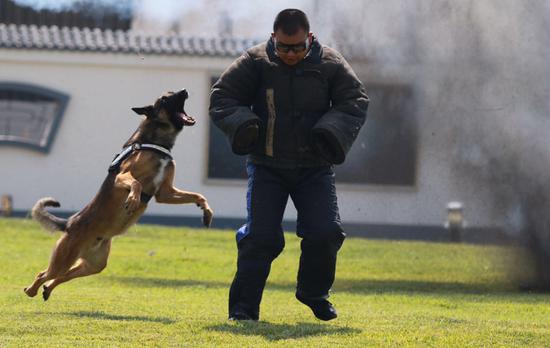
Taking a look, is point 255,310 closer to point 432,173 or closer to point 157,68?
point 432,173

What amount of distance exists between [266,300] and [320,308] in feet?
9.96

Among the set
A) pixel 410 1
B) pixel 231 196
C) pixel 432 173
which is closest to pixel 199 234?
pixel 231 196

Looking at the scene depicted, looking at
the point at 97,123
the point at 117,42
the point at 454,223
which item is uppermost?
the point at 117,42

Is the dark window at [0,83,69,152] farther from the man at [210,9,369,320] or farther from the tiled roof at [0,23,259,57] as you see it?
the man at [210,9,369,320]

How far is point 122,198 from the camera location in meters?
10.3

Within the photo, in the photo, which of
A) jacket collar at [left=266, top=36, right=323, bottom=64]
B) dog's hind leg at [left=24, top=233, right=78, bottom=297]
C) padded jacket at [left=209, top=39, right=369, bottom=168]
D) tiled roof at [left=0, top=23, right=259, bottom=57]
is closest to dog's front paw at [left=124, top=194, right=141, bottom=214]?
dog's hind leg at [left=24, top=233, right=78, bottom=297]

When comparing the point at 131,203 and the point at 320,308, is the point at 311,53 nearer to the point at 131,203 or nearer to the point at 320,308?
the point at 320,308

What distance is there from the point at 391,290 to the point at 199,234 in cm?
847

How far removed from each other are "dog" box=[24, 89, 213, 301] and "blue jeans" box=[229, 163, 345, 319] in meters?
1.28

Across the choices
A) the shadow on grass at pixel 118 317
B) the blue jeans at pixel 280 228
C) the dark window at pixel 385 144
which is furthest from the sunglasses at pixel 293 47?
the dark window at pixel 385 144

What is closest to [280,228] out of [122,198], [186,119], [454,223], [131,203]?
[131,203]

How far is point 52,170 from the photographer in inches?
1021

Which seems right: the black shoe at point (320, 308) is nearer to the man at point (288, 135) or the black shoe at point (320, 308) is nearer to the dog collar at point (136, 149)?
the man at point (288, 135)

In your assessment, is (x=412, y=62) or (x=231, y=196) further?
(x=231, y=196)
